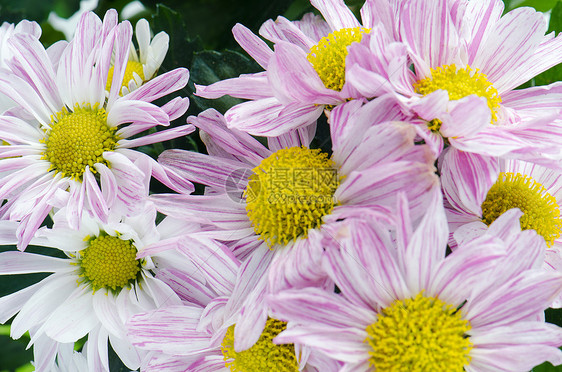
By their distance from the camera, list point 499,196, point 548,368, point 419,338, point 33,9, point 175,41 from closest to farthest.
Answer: point 419,338 < point 499,196 < point 548,368 < point 175,41 < point 33,9

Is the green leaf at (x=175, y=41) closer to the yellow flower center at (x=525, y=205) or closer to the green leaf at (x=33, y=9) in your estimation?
the green leaf at (x=33, y=9)

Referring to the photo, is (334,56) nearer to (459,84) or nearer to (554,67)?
(459,84)

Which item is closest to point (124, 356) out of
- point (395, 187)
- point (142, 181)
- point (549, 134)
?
point (142, 181)

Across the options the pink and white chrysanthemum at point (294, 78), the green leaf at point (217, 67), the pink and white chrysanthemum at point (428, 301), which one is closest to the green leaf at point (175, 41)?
the green leaf at point (217, 67)

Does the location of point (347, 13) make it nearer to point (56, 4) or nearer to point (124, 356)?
point (124, 356)

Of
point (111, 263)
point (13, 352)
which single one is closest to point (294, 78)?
point (111, 263)
